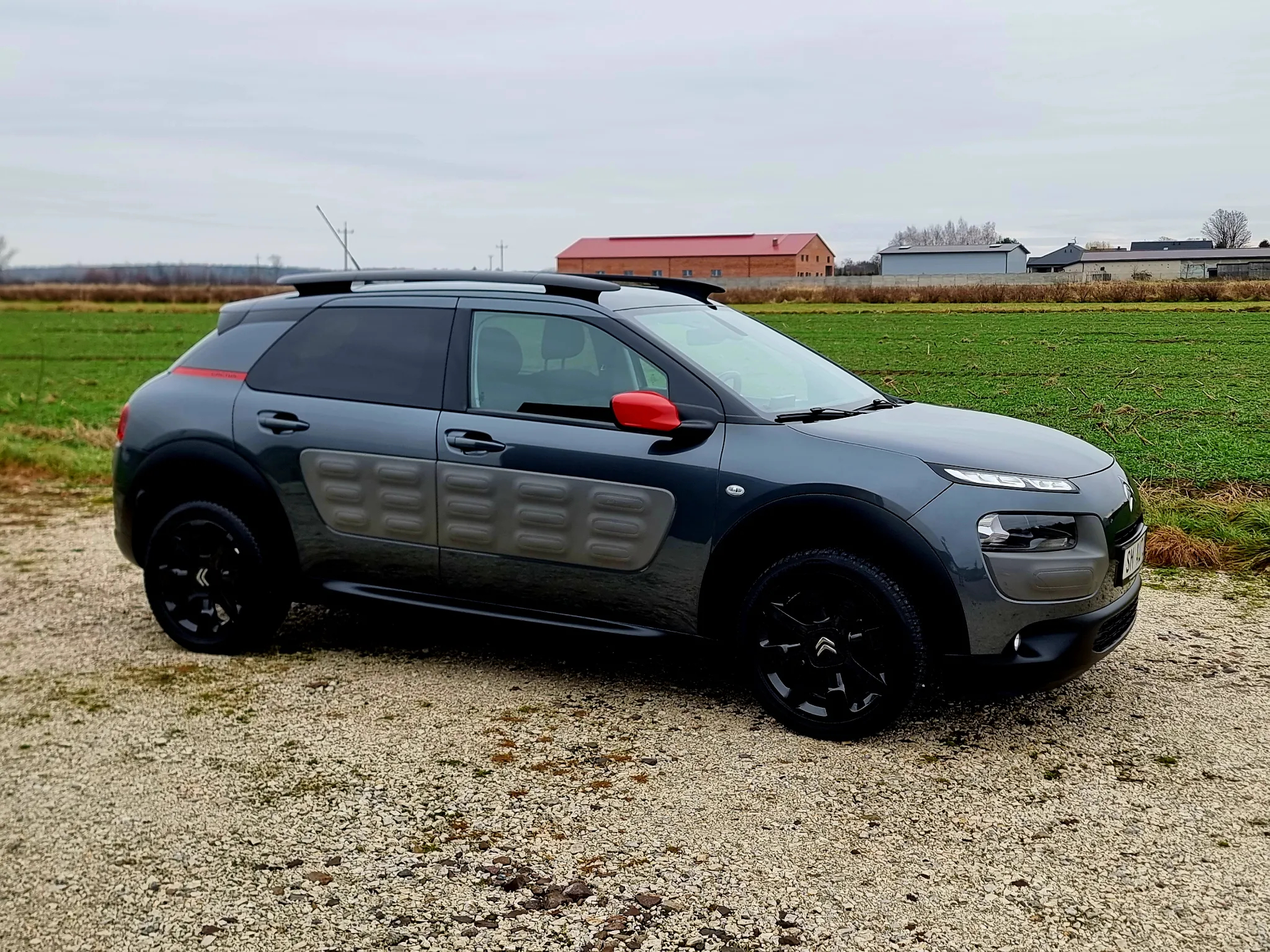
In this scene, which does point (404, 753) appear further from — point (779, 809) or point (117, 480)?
point (117, 480)

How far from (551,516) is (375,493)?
94 centimetres

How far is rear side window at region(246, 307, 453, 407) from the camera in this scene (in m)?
5.40

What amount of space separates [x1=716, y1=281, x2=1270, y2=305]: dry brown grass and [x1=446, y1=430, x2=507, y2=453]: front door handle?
450 inches

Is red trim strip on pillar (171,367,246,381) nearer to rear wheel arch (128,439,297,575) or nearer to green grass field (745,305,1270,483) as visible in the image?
rear wheel arch (128,439,297,575)

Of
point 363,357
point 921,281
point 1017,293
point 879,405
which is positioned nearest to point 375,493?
point 363,357

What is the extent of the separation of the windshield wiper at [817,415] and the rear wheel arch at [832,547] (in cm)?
41

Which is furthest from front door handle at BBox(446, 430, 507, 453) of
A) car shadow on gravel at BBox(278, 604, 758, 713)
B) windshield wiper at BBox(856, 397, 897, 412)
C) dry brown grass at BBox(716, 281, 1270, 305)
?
dry brown grass at BBox(716, 281, 1270, 305)

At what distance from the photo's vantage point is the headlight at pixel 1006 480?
4352mm

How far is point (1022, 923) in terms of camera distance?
328 cm

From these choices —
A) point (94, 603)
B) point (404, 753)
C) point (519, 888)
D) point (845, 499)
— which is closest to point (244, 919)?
point (519, 888)

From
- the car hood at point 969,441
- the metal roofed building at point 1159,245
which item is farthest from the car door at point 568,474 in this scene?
the metal roofed building at point 1159,245

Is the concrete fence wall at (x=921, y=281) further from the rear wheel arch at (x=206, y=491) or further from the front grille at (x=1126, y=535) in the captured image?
the front grille at (x=1126, y=535)

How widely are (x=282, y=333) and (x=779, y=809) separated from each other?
136 inches


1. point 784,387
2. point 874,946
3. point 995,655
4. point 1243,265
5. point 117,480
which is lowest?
point 874,946
